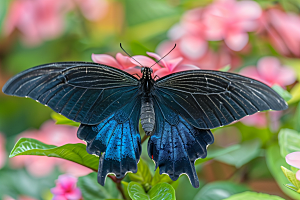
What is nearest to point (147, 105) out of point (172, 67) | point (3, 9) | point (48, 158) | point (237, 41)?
point (172, 67)

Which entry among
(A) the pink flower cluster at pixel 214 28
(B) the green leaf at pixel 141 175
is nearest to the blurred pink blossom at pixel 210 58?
(A) the pink flower cluster at pixel 214 28

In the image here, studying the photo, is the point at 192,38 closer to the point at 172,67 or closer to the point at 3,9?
the point at 172,67

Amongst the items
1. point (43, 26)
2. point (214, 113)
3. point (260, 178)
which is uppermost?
point (43, 26)

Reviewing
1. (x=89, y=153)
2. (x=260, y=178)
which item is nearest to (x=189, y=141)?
(x=89, y=153)

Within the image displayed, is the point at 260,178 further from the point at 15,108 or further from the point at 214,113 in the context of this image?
the point at 15,108

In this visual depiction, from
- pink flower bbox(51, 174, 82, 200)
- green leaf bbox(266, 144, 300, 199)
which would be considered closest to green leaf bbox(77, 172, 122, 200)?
pink flower bbox(51, 174, 82, 200)

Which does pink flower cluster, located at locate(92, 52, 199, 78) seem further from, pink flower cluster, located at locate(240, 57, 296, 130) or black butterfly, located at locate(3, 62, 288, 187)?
pink flower cluster, located at locate(240, 57, 296, 130)

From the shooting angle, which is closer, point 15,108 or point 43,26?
point 43,26
